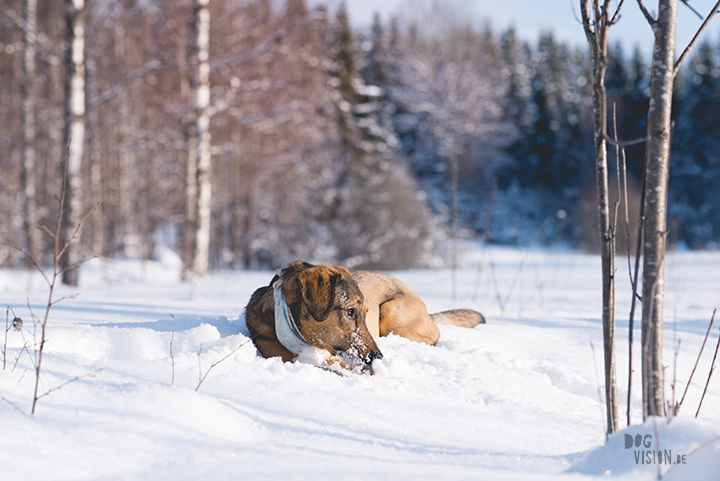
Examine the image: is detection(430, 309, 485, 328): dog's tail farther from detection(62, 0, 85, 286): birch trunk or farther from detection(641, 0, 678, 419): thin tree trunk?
detection(62, 0, 85, 286): birch trunk

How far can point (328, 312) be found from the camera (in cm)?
285

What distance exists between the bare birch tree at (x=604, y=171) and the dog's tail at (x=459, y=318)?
2.10 metres

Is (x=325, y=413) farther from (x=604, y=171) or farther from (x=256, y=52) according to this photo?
(x=256, y=52)

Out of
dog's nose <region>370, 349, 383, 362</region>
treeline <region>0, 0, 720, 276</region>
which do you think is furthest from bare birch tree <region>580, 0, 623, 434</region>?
treeline <region>0, 0, 720, 276</region>

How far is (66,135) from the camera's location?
8.09m

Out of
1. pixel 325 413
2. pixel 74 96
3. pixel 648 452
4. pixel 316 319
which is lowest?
pixel 325 413

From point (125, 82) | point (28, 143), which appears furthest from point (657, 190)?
point (28, 143)

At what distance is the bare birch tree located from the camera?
75.0 inches

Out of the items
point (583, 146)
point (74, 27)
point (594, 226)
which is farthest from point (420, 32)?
point (74, 27)

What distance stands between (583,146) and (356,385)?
112 ft

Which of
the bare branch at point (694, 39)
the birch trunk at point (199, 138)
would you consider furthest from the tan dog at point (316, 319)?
the birch trunk at point (199, 138)

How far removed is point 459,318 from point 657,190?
247cm

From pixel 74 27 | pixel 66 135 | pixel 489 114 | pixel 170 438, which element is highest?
pixel 489 114

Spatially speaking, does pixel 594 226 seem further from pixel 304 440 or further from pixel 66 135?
pixel 304 440
